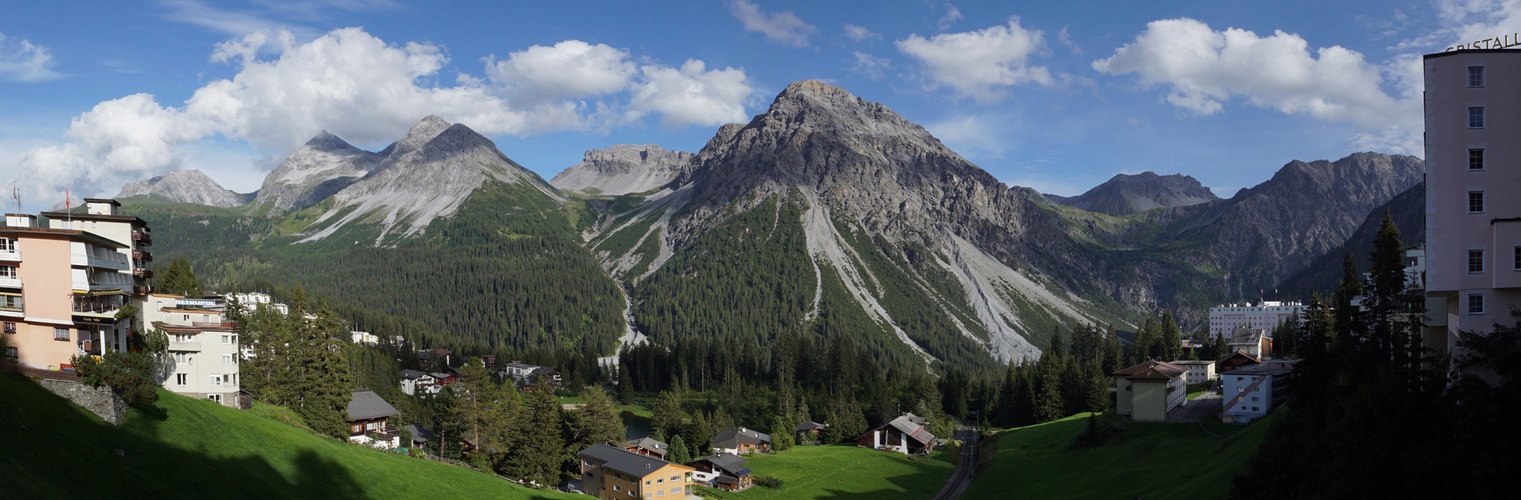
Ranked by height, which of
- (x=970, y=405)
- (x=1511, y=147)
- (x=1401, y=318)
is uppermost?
(x=1511, y=147)

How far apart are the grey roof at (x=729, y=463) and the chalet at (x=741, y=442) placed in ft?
43.2

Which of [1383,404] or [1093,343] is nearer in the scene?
[1383,404]

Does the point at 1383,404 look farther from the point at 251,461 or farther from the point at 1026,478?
the point at 251,461

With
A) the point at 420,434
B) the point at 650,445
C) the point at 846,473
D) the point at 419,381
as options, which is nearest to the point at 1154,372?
the point at 846,473

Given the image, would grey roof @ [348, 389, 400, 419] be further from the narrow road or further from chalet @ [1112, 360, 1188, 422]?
chalet @ [1112, 360, 1188, 422]

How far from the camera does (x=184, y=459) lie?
136 feet

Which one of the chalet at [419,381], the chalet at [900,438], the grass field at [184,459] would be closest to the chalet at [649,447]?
the chalet at [900,438]

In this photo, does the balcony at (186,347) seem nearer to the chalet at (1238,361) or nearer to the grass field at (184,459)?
the grass field at (184,459)

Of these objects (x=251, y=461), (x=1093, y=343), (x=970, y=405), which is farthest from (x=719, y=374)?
(x=251, y=461)

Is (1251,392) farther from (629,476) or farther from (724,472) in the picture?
(629,476)

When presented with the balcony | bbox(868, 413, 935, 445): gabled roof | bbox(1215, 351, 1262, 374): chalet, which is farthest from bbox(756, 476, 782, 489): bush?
bbox(1215, 351, 1262, 374): chalet

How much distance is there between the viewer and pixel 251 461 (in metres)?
46.1

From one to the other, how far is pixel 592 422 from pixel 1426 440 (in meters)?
75.5

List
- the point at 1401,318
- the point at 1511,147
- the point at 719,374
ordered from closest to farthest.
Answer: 1. the point at 1511,147
2. the point at 1401,318
3. the point at 719,374
